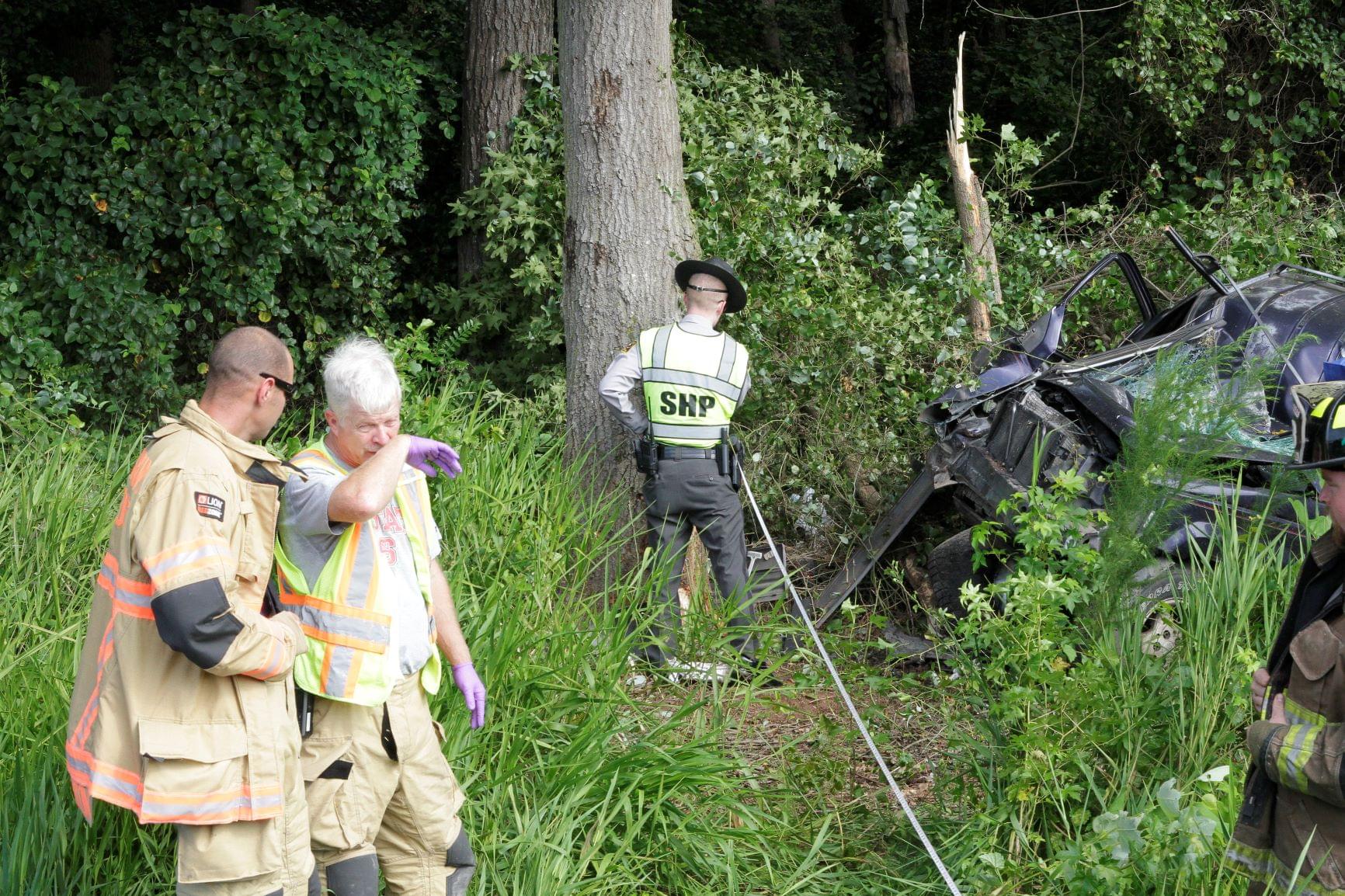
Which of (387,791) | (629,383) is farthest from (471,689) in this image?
(629,383)

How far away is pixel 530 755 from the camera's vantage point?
3732 mm

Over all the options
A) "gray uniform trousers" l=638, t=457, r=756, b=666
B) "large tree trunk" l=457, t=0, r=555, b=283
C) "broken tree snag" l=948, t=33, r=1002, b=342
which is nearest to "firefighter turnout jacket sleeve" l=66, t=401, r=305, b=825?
"gray uniform trousers" l=638, t=457, r=756, b=666

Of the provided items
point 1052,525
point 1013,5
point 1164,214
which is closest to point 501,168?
point 1164,214

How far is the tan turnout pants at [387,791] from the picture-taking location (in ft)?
9.30

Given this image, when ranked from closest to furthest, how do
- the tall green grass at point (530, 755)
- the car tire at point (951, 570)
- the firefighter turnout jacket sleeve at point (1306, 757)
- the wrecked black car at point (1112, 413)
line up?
1. the firefighter turnout jacket sleeve at point (1306, 757)
2. the tall green grass at point (530, 755)
3. the wrecked black car at point (1112, 413)
4. the car tire at point (951, 570)

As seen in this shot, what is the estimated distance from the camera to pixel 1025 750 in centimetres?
337

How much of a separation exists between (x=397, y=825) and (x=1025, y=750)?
5.66ft

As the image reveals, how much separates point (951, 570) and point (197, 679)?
12.4 feet

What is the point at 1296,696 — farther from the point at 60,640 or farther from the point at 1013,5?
the point at 1013,5

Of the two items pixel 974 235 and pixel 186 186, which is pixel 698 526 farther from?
pixel 186 186

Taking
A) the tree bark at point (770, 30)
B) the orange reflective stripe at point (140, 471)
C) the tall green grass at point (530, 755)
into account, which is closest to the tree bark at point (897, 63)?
the tree bark at point (770, 30)

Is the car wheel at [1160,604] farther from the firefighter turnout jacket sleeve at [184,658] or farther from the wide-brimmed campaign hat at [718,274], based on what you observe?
the firefighter turnout jacket sleeve at [184,658]

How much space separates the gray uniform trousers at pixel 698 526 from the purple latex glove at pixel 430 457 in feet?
6.04

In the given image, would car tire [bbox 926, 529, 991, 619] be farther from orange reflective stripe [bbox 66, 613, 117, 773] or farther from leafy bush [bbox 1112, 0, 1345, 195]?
leafy bush [bbox 1112, 0, 1345, 195]
